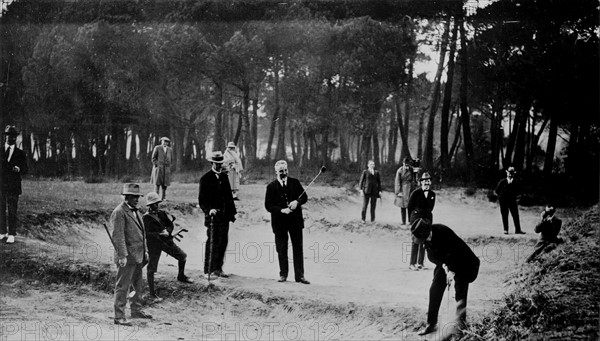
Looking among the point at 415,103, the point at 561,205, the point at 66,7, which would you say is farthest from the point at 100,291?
the point at 415,103

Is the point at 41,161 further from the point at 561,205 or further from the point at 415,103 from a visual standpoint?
the point at 415,103

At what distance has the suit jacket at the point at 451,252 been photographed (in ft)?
21.3

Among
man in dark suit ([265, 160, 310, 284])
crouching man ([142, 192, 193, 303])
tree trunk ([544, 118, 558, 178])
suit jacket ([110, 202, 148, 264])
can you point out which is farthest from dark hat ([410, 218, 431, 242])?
tree trunk ([544, 118, 558, 178])

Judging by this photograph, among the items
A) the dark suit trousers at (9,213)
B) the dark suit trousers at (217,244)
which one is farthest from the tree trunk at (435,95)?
the dark suit trousers at (9,213)

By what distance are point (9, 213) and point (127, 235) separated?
4.10 m

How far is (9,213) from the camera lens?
32.5 feet

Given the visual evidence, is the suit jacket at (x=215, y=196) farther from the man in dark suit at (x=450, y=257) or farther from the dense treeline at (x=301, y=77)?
the dense treeline at (x=301, y=77)

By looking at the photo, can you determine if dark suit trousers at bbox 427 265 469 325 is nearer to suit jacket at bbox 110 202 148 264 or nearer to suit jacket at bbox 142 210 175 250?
suit jacket at bbox 110 202 148 264

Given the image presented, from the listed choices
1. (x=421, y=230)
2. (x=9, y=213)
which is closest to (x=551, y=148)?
(x=421, y=230)

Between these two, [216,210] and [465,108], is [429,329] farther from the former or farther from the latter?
[465,108]

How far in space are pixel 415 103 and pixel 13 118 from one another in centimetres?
1361

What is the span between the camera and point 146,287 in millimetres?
8578

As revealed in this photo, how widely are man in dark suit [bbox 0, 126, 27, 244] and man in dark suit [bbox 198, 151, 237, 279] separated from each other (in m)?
3.46

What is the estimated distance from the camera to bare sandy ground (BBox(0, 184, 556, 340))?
705cm
